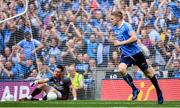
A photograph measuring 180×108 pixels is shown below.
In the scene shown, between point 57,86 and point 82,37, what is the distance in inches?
88.7

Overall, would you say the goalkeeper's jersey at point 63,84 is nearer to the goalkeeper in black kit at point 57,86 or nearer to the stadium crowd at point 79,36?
the goalkeeper in black kit at point 57,86

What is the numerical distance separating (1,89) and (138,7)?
15.1ft

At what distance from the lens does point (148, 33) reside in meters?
15.6

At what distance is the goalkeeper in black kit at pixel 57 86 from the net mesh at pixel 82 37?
1.06 m

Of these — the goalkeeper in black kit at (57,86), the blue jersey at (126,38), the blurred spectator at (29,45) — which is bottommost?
the goalkeeper in black kit at (57,86)

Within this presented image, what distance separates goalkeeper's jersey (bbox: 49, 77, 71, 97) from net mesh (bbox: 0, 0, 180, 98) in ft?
3.41

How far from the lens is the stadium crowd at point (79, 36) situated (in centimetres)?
1538

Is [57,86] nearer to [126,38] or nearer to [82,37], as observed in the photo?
[82,37]

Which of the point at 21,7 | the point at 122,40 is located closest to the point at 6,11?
the point at 21,7

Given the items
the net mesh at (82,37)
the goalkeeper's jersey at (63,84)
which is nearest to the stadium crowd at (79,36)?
the net mesh at (82,37)

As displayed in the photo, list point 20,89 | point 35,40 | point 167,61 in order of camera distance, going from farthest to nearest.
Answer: point 35,40
point 20,89
point 167,61

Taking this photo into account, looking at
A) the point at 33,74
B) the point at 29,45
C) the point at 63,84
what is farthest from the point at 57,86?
the point at 29,45

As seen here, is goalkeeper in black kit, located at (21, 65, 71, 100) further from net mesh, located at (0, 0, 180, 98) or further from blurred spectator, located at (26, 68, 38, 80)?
blurred spectator, located at (26, 68, 38, 80)

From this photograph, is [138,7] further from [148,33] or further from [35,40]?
[35,40]
